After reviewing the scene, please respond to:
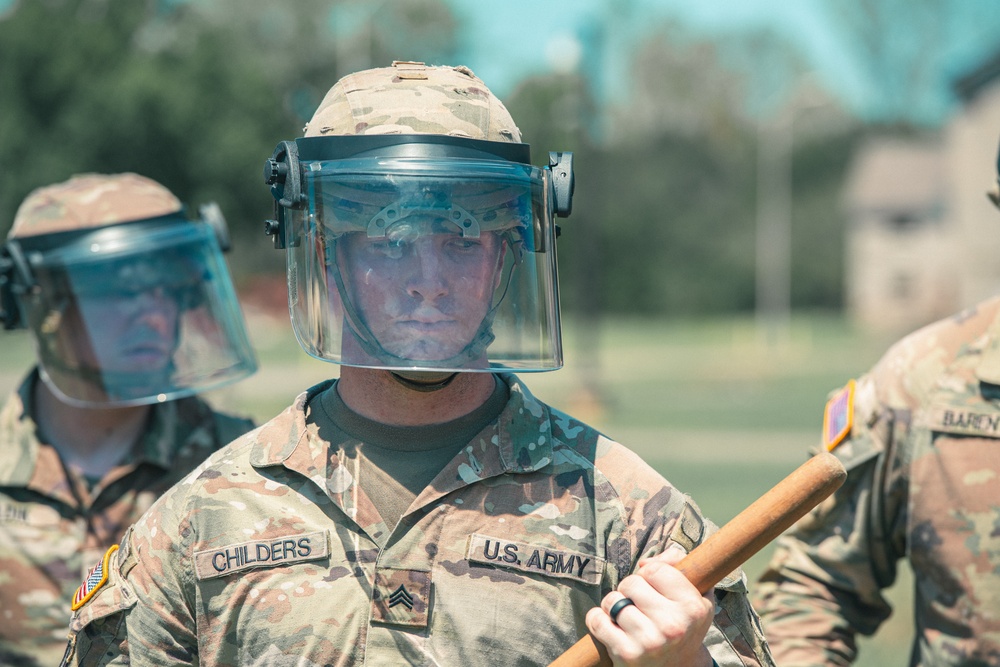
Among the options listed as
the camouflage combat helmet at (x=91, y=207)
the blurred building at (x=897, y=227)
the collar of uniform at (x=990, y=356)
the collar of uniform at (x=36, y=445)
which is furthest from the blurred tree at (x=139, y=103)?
the blurred building at (x=897, y=227)

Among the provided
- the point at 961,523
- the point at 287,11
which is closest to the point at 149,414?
the point at 961,523

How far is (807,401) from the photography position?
78.9 ft

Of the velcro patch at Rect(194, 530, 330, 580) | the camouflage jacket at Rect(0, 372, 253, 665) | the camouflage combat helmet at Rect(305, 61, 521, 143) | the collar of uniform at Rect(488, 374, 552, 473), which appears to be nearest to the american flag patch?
the velcro patch at Rect(194, 530, 330, 580)

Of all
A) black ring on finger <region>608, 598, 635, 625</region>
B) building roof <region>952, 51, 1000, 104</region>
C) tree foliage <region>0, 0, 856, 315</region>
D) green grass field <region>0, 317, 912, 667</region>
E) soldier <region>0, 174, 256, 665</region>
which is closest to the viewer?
black ring on finger <region>608, 598, 635, 625</region>

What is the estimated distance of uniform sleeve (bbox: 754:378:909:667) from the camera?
3.03m

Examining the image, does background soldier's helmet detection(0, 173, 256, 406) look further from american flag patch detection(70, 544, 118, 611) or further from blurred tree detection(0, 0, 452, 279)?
blurred tree detection(0, 0, 452, 279)

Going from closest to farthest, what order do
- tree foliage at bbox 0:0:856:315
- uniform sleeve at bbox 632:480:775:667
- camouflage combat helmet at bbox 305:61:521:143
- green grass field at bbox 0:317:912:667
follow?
uniform sleeve at bbox 632:480:775:667, camouflage combat helmet at bbox 305:61:521:143, green grass field at bbox 0:317:912:667, tree foliage at bbox 0:0:856:315

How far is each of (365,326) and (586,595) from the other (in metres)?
0.63

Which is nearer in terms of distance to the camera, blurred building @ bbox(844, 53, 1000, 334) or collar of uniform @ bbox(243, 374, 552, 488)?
collar of uniform @ bbox(243, 374, 552, 488)

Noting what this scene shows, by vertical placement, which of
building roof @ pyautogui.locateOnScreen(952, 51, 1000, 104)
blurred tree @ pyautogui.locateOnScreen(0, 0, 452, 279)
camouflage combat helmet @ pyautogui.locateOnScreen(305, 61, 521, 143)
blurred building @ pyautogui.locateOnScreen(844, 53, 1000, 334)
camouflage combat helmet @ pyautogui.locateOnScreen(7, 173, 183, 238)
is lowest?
blurred building @ pyautogui.locateOnScreen(844, 53, 1000, 334)

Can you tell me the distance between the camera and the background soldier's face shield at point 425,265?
2.33 m

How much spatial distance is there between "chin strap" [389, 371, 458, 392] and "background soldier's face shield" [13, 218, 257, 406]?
1.64 meters

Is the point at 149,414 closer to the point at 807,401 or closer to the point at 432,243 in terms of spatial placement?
the point at 432,243

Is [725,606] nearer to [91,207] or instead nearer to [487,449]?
[487,449]
